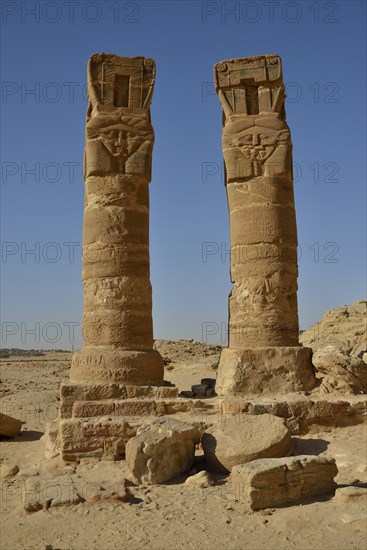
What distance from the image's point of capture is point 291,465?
6.67 m

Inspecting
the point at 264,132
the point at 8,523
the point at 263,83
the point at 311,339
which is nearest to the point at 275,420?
the point at 8,523

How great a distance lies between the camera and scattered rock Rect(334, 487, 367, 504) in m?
6.42

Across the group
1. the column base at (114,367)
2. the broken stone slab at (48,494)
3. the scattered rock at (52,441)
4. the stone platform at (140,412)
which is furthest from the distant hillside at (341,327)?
the broken stone slab at (48,494)

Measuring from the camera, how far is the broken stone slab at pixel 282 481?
254 inches

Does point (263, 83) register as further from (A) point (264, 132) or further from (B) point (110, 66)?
(B) point (110, 66)

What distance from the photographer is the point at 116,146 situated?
10938 millimetres

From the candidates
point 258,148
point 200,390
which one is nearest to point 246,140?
point 258,148

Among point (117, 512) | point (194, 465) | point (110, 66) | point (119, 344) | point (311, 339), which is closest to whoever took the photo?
point (117, 512)

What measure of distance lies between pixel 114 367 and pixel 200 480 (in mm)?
3272

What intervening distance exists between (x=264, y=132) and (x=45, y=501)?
7704 millimetres

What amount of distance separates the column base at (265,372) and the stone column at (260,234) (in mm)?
18

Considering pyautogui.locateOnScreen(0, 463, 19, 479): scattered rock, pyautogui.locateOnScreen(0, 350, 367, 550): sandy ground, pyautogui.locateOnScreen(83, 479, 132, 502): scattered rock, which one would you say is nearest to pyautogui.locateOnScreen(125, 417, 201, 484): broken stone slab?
pyautogui.locateOnScreen(0, 350, 367, 550): sandy ground

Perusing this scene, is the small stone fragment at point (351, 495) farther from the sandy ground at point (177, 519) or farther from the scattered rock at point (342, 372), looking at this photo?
the scattered rock at point (342, 372)

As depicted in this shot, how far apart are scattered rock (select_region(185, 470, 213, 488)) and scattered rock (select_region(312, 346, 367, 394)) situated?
3.56m
